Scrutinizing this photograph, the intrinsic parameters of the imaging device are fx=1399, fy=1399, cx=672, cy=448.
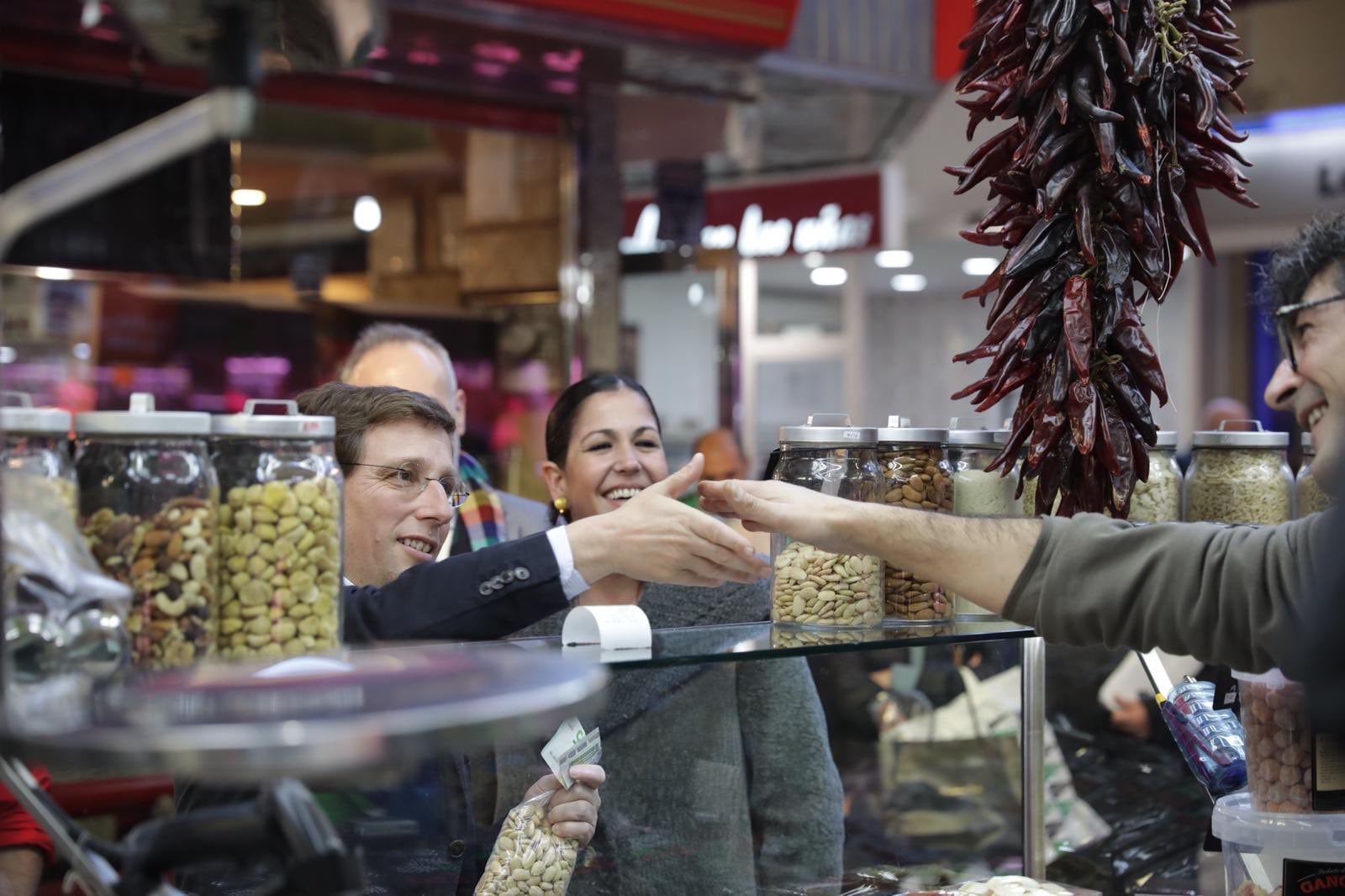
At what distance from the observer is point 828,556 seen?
1797mm

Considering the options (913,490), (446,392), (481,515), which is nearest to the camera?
(913,490)

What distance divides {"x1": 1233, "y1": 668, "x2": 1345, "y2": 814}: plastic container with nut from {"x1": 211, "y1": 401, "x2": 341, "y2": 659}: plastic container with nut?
1148 millimetres

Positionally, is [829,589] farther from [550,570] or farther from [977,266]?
[977,266]

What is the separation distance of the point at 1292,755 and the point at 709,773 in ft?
2.56

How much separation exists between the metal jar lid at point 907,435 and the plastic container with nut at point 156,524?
3.11 feet

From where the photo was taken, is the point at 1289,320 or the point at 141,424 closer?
the point at 141,424

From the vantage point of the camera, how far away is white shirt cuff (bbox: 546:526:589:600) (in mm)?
1551

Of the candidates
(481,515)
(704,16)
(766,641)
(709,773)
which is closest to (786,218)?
(704,16)

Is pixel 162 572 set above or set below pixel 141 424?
below

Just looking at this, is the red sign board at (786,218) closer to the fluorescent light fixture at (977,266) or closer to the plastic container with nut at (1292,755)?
the fluorescent light fixture at (977,266)

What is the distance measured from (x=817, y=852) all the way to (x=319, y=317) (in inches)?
166

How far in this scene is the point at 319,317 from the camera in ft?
19.0

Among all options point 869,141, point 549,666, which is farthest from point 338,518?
point 869,141

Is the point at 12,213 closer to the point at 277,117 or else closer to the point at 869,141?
the point at 277,117
